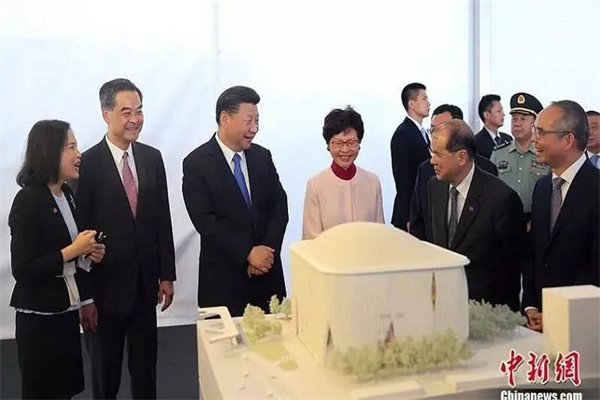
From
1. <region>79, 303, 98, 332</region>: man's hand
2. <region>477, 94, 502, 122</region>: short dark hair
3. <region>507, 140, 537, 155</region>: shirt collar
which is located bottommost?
<region>79, 303, 98, 332</region>: man's hand

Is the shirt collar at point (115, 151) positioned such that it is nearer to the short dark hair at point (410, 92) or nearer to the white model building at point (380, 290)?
the white model building at point (380, 290)

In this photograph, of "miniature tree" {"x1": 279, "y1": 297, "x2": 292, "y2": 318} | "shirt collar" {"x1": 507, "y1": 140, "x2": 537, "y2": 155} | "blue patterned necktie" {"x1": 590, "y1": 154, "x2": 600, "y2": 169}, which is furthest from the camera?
"blue patterned necktie" {"x1": 590, "y1": 154, "x2": 600, "y2": 169}

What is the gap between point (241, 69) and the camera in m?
4.22

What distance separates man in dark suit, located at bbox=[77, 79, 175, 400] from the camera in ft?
7.90

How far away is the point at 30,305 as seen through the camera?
2104 mm

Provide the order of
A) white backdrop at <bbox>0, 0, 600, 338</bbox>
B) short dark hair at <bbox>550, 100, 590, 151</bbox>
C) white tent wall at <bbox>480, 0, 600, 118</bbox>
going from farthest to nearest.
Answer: white tent wall at <bbox>480, 0, 600, 118</bbox>
white backdrop at <bbox>0, 0, 600, 338</bbox>
short dark hair at <bbox>550, 100, 590, 151</bbox>

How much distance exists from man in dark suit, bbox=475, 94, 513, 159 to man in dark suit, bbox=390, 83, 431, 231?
0.44 metres

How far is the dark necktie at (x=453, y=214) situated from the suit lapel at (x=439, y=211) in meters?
0.02

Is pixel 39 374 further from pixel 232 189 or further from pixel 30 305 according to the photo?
pixel 232 189

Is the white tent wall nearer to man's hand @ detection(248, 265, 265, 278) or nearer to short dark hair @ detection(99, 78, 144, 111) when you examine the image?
man's hand @ detection(248, 265, 265, 278)

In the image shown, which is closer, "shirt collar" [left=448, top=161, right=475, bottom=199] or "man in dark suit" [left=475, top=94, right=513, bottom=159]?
"shirt collar" [left=448, top=161, right=475, bottom=199]

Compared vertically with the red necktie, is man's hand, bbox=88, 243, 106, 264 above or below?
below

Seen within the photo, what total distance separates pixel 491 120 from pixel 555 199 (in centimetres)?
238

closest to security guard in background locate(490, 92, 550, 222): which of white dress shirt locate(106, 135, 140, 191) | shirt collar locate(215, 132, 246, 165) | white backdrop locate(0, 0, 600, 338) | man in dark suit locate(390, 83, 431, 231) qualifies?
man in dark suit locate(390, 83, 431, 231)
